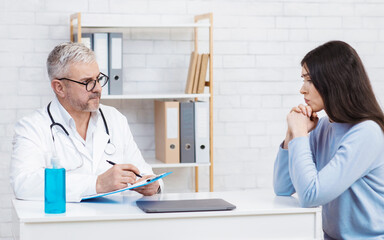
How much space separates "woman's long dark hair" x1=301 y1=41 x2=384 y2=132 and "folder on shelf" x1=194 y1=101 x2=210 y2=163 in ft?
5.04

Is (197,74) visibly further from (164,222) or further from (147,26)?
(164,222)

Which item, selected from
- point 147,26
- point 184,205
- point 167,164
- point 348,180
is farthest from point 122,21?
point 348,180

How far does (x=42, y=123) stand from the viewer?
7.92 ft

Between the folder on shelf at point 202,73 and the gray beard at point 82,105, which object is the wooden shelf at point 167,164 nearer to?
the folder on shelf at point 202,73

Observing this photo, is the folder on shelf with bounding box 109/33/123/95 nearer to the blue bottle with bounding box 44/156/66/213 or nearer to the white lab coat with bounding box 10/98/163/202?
the white lab coat with bounding box 10/98/163/202

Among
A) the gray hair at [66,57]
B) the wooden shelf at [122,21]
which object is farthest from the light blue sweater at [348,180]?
the wooden shelf at [122,21]

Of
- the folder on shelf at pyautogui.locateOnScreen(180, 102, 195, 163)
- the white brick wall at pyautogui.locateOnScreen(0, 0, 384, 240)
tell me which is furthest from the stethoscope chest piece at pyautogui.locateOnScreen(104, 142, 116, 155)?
the white brick wall at pyautogui.locateOnScreen(0, 0, 384, 240)

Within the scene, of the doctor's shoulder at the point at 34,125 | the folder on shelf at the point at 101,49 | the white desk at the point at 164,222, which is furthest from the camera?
the folder on shelf at the point at 101,49

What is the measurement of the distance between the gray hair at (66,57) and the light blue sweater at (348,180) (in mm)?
994

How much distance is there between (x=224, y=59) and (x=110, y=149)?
1.59 meters

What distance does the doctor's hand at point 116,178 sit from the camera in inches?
79.9

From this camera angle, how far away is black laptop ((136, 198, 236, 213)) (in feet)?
6.01

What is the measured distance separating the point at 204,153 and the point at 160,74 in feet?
2.04

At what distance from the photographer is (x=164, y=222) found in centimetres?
181
